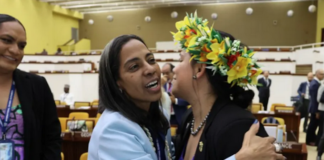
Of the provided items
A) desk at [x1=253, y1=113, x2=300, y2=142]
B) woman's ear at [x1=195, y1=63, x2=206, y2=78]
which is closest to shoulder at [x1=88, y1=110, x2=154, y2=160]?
woman's ear at [x1=195, y1=63, x2=206, y2=78]

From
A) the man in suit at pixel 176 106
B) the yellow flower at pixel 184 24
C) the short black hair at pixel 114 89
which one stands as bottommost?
the man in suit at pixel 176 106

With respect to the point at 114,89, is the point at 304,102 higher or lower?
lower

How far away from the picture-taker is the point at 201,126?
1.17m

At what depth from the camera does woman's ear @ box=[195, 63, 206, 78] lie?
1.15 meters

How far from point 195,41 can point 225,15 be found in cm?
1732

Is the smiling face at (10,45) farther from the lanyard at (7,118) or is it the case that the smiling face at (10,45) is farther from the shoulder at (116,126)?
the shoulder at (116,126)

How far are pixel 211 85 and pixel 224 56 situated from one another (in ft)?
0.47

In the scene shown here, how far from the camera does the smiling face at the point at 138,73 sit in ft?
3.35

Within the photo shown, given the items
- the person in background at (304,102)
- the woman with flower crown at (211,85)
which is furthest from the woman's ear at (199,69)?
the person in background at (304,102)

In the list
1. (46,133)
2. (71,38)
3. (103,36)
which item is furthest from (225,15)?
(46,133)

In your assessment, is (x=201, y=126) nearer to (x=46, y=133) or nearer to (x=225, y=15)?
(x=46, y=133)

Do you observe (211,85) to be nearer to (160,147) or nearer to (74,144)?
(160,147)

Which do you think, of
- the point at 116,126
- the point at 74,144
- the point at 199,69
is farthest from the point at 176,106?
the point at 116,126

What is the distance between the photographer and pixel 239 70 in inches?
42.9
